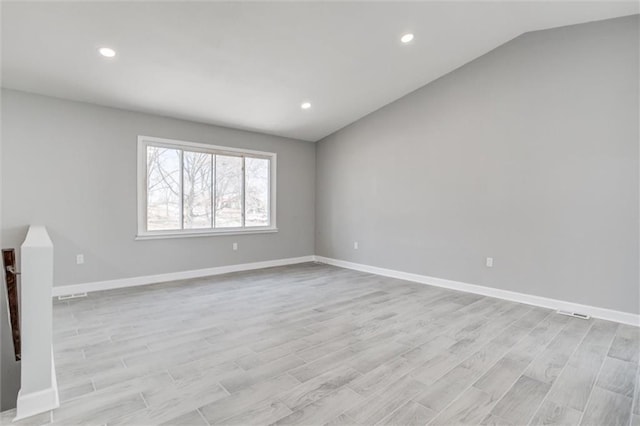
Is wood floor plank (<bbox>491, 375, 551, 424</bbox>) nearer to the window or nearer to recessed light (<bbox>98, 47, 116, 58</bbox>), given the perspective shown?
recessed light (<bbox>98, 47, 116, 58</bbox>)

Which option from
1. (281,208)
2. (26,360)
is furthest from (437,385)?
(281,208)

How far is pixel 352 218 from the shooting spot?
19.2 ft

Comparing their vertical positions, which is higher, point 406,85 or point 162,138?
point 406,85

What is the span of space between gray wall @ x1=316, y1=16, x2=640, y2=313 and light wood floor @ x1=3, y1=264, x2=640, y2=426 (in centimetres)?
59

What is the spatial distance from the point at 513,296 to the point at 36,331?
4.49 meters

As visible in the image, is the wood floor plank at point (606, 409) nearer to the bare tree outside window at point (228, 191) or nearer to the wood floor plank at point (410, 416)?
the wood floor plank at point (410, 416)

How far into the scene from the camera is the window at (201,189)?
4621mm

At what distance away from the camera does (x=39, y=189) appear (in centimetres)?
379

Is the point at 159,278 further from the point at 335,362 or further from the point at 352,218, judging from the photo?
the point at 335,362

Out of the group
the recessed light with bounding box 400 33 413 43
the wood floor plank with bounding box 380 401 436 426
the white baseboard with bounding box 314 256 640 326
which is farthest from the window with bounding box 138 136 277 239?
the wood floor plank with bounding box 380 401 436 426

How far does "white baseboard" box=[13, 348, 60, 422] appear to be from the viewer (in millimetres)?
1726

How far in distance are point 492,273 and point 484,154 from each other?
5.04ft

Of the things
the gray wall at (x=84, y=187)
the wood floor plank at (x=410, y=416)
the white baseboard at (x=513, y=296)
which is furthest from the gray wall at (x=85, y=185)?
the wood floor plank at (x=410, y=416)

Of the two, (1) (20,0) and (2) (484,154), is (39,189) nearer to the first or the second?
(1) (20,0)
